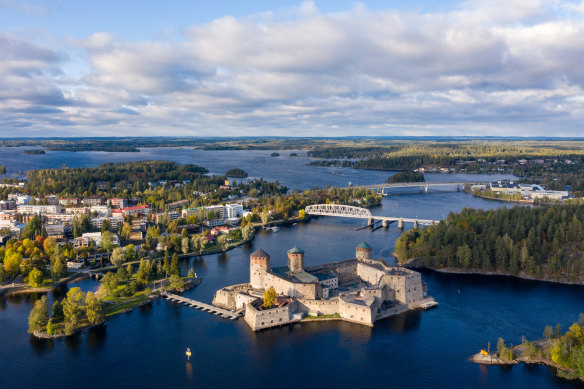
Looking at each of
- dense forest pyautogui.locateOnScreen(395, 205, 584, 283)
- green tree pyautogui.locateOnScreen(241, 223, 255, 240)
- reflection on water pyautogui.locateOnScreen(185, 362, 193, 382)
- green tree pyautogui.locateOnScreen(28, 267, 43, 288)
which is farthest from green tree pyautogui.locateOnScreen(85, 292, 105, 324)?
dense forest pyautogui.locateOnScreen(395, 205, 584, 283)

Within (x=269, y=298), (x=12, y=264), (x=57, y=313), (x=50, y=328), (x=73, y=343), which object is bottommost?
(x=73, y=343)

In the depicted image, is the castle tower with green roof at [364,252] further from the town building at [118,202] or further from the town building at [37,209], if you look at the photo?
the town building at [37,209]

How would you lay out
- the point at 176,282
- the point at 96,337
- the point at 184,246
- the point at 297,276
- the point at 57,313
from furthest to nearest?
the point at 184,246, the point at 176,282, the point at 297,276, the point at 57,313, the point at 96,337

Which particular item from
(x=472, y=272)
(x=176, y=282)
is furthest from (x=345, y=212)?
(x=176, y=282)

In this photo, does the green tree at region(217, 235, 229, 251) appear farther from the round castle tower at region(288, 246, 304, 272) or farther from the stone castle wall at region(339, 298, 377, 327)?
the stone castle wall at region(339, 298, 377, 327)

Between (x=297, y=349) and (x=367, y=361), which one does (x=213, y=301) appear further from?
(x=367, y=361)

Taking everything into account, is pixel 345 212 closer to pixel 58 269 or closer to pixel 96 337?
pixel 58 269

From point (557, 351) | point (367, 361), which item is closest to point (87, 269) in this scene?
point (367, 361)
